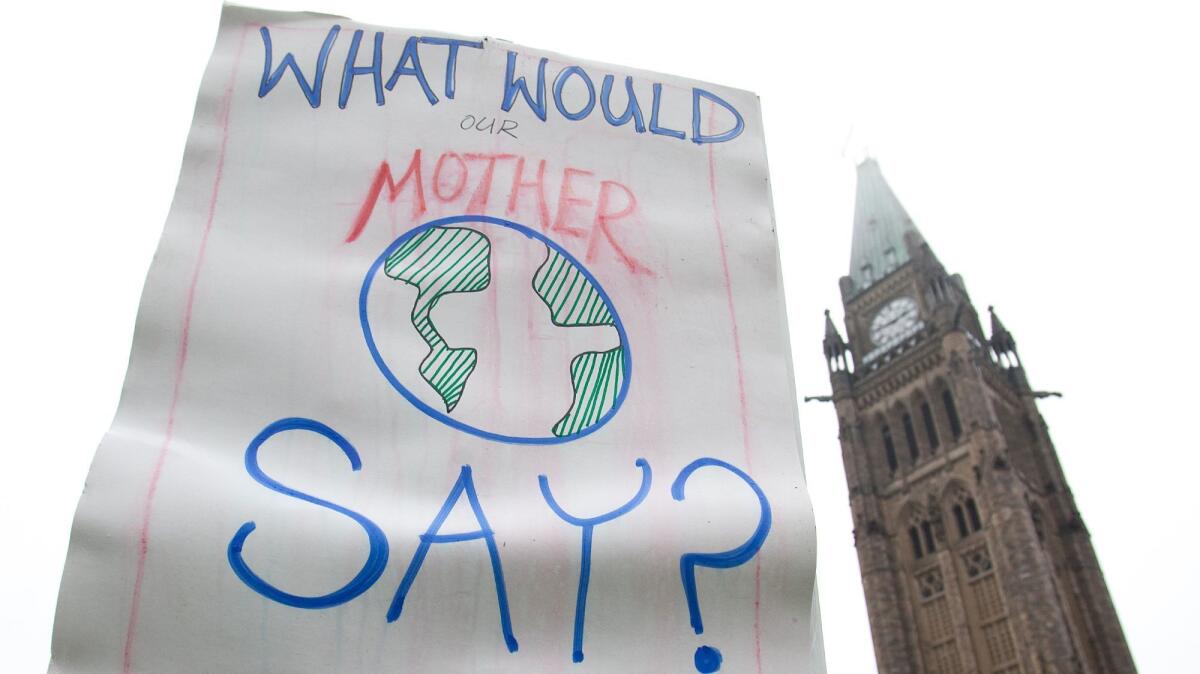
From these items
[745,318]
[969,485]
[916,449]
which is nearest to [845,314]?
[916,449]

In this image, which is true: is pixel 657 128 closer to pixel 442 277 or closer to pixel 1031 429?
pixel 442 277

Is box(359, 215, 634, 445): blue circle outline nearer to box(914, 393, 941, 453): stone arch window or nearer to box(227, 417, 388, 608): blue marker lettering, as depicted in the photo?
box(227, 417, 388, 608): blue marker lettering

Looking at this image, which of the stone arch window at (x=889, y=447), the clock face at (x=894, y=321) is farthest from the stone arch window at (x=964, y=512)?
the clock face at (x=894, y=321)

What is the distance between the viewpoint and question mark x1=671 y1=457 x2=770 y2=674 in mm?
1480

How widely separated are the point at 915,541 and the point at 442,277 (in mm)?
37183

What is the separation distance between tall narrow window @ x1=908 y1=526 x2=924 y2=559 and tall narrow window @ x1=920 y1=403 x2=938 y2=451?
10.9 feet

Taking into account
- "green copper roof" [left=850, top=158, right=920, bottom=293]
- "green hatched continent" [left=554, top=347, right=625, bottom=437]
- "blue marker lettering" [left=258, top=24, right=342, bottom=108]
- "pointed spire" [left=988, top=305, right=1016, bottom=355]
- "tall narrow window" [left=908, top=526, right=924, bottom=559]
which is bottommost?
"green hatched continent" [left=554, top=347, right=625, bottom=437]

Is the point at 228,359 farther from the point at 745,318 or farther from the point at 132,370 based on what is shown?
the point at 745,318

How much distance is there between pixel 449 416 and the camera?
158 cm

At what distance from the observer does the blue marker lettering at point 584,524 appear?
144cm

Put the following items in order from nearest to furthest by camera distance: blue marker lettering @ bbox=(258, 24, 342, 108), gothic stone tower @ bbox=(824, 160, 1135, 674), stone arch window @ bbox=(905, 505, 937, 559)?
blue marker lettering @ bbox=(258, 24, 342, 108) < gothic stone tower @ bbox=(824, 160, 1135, 674) < stone arch window @ bbox=(905, 505, 937, 559)

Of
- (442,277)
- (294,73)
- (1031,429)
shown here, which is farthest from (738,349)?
(1031,429)

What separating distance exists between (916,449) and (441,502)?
38328 mm

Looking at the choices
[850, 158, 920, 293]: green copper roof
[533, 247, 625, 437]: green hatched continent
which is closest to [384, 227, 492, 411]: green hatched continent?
[533, 247, 625, 437]: green hatched continent
